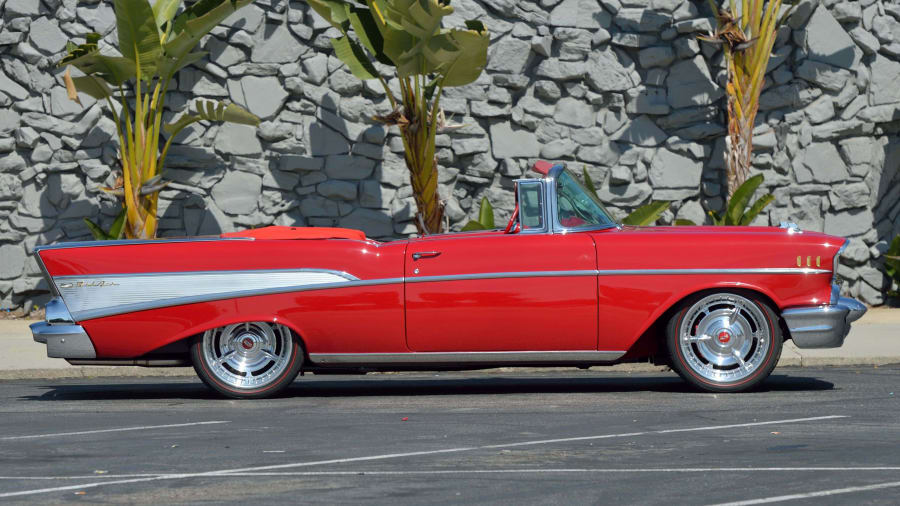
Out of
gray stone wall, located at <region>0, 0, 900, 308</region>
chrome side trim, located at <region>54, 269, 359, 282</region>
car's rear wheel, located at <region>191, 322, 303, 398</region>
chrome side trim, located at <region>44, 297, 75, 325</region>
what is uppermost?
gray stone wall, located at <region>0, 0, 900, 308</region>

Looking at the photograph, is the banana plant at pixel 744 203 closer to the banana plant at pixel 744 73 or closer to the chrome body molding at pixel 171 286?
the banana plant at pixel 744 73

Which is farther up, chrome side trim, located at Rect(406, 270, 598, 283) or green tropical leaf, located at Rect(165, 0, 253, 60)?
green tropical leaf, located at Rect(165, 0, 253, 60)

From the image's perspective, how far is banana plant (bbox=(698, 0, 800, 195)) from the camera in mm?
14633

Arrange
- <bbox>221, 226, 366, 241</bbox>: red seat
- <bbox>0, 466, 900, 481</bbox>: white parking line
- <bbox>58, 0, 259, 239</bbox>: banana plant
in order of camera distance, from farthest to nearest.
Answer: <bbox>58, 0, 259, 239</bbox>: banana plant → <bbox>221, 226, 366, 241</bbox>: red seat → <bbox>0, 466, 900, 481</bbox>: white parking line

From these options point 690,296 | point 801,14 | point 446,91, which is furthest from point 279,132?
point 690,296

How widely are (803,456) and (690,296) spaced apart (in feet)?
7.69

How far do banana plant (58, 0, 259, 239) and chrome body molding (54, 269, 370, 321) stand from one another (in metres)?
5.41

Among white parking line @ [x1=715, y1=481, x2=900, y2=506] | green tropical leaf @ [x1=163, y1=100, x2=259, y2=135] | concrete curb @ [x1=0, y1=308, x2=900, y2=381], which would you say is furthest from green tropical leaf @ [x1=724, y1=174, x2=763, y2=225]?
white parking line @ [x1=715, y1=481, x2=900, y2=506]

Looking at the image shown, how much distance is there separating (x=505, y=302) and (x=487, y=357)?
0.39m

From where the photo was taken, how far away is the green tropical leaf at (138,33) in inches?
527

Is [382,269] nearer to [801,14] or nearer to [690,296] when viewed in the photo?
[690,296]

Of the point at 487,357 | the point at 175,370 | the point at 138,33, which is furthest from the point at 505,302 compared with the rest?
the point at 138,33

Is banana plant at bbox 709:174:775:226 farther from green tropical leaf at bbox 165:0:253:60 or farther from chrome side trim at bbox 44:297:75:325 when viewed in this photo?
chrome side trim at bbox 44:297:75:325

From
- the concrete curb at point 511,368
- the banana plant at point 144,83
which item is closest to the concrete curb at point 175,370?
the concrete curb at point 511,368
